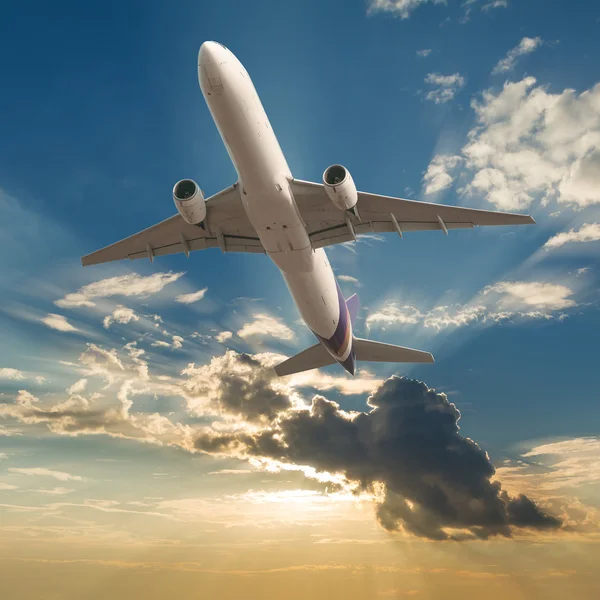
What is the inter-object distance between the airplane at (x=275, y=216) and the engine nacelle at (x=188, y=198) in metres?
0.04

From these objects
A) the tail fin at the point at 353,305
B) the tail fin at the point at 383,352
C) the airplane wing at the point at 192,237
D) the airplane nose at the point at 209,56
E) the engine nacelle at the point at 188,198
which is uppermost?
the tail fin at the point at 353,305

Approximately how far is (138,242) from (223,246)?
4715 millimetres

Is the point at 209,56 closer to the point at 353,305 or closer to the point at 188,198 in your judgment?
the point at 188,198

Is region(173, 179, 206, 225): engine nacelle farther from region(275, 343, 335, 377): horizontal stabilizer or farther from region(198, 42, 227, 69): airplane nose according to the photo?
region(275, 343, 335, 377): horizontal stabilizer

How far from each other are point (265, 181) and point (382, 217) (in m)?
7.43

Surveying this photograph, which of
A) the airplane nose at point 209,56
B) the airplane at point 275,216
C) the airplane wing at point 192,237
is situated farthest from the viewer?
the airplane wing at point 192,237

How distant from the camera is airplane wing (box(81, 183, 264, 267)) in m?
25.8

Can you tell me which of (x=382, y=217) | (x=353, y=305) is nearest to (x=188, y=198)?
(x=382, y=217)

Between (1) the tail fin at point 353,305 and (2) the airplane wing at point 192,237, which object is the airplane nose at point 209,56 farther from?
(1) the tail fin at point 353,305

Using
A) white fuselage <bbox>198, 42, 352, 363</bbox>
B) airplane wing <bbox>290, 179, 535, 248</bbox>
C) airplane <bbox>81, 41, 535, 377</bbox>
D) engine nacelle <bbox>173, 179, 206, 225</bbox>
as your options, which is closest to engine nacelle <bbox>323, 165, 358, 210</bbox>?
airplane <bbox>81, 41, 535, 377</bbox>

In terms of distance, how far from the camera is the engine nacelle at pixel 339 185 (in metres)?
21.7

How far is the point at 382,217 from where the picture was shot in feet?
85.5

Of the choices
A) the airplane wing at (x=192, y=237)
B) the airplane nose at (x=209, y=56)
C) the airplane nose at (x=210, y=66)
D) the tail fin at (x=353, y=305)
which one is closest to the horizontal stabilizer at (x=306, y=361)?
the tail fin at (x=353, y=305)

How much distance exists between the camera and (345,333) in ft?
101
